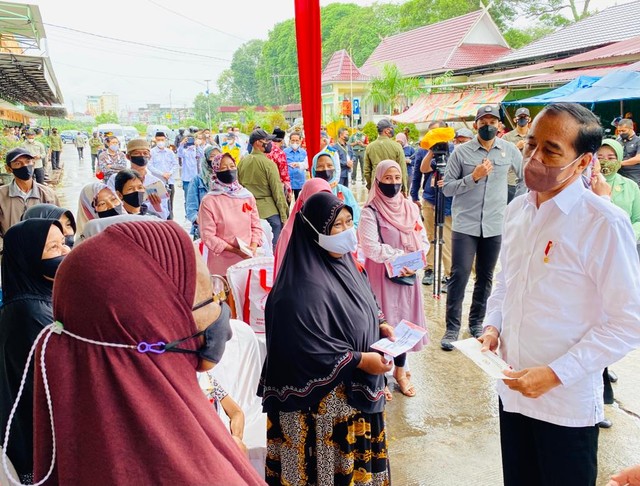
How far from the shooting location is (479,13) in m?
26.4

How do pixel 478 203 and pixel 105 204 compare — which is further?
pixel 478 203

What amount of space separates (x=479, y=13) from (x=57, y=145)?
21.9 metres

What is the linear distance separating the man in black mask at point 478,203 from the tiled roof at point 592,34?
13437 millimetres

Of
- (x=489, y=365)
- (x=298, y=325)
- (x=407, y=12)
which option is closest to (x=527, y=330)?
(x=489, y=365)

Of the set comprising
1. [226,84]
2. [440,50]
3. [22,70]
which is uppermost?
[226,84]

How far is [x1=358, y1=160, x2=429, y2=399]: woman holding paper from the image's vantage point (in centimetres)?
371

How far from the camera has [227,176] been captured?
4.46m

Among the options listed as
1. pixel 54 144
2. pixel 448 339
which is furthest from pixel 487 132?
pixel 54 144

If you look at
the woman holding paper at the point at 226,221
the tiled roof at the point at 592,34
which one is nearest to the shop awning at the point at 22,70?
the woman holding paper at the point at 226,221

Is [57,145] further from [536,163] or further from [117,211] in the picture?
[536,163]

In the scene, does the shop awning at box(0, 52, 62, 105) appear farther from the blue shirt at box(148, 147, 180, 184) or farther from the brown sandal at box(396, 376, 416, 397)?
the brown sandal at box(396, 376, 416, 397)

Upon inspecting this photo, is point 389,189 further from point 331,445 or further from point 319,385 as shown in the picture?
point 331,445

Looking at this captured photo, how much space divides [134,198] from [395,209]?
2033 mm

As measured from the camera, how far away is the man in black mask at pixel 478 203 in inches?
170
